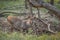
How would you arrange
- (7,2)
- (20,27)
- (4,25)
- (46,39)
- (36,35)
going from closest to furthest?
(46,39) < (36,35) < (20,27) < (4,25) < (7,2)

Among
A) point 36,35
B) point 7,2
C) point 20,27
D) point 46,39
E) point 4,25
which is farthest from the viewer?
point 7,2

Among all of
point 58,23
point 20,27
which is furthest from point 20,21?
point 58,23

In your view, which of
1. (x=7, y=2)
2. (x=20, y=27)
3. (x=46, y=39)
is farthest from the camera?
(x=7, y=2)

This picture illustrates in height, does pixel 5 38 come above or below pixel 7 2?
above

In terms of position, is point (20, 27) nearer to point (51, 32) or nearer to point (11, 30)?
point (11, 30)

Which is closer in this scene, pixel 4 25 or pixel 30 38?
pixel 30 38

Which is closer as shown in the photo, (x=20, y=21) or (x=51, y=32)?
(x=51, y=32)

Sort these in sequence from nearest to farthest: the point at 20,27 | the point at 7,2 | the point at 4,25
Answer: the point at 20,27
the point at 4,25
the point at 7,2

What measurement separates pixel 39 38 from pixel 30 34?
599 millimetres

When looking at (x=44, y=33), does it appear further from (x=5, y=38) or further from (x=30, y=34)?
(x=5, y=38)

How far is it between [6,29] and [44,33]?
4.72ft

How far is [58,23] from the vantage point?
7.38 m

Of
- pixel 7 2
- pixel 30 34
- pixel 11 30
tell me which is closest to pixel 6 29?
pixel 11 30

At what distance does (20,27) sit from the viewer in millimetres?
6793
